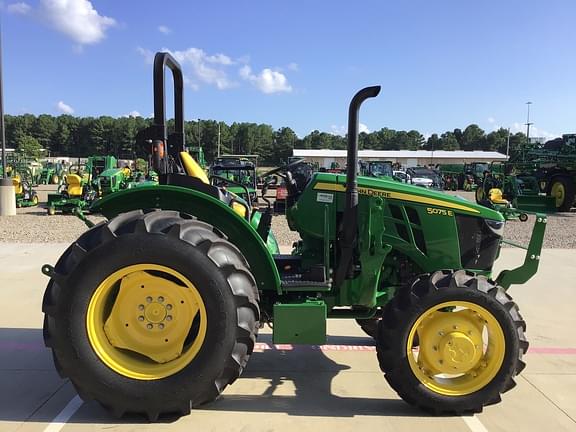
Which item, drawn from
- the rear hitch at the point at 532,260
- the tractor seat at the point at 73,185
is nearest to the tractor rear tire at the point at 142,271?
the rear hitch at the point at 532,260

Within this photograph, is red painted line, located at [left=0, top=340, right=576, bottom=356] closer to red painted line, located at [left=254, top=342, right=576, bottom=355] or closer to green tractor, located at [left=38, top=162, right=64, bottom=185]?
red painted line, located at [left=254, top=342, right=576, bottom=355]

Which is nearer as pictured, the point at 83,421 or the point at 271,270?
the point at 83,421

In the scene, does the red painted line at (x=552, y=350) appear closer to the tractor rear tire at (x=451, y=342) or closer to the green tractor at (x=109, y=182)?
the tractor rear tire at (x=451, y=342)

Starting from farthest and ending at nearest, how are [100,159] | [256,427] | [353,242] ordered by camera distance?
[100,159], [353,242], [256,427]

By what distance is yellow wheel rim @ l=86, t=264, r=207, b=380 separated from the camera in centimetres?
285

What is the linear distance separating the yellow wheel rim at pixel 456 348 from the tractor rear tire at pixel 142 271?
42.3 inches

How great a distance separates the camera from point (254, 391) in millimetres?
3320

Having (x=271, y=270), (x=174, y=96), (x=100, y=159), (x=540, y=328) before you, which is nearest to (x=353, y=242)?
(x=271, y=270)

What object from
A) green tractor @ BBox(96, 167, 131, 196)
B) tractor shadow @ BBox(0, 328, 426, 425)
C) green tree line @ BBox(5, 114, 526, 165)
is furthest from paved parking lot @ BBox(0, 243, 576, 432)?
green tree line @ BBox(5, 114, 526, 165)

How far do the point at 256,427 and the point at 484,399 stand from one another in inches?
54.5

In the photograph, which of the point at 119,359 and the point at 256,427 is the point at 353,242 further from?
the point at 119,359

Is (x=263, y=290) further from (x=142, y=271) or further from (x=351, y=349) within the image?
(x=351, y=349)

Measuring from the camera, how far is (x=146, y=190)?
122 inches

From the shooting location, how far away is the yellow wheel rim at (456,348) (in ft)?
9.66
